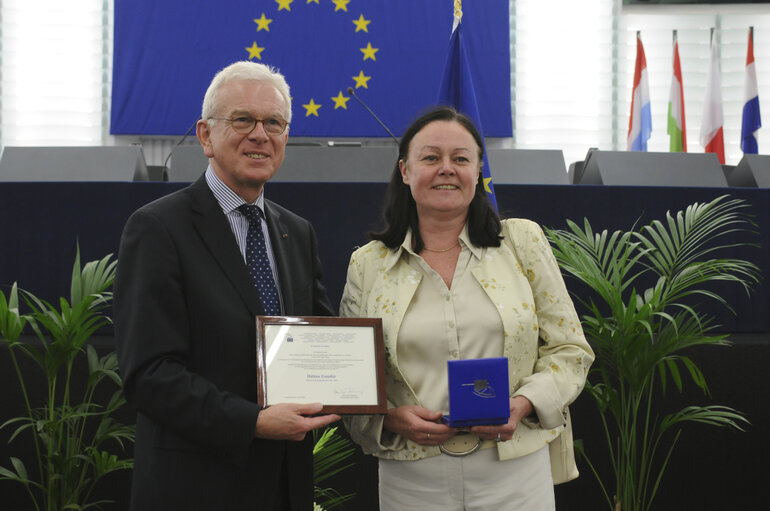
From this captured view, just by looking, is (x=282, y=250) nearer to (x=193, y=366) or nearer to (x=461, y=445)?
(x=193, y=366)

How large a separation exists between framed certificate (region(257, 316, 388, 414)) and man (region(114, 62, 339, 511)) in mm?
49

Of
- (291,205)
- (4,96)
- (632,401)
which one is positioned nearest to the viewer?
(632,401)

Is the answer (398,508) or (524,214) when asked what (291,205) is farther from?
(398,508)

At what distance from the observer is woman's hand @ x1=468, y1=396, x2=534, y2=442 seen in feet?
5.29

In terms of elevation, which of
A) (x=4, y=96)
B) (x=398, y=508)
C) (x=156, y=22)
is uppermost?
(x=156, y=22)

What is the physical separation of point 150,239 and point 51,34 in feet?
23.3

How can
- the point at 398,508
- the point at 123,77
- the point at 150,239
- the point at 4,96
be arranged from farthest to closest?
the point at 4,96 < the point at 123,77 < the point at 398,508 < the point at 150,239

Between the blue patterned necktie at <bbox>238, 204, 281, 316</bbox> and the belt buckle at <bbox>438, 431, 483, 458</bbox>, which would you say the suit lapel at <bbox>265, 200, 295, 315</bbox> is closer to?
the blue patterned necktie at <bbox>238, 204, 281, 316</bbox>

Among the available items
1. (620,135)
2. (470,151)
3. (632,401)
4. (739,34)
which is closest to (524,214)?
(632,401)

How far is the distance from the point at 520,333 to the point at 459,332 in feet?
0.47

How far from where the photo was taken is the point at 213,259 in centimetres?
159

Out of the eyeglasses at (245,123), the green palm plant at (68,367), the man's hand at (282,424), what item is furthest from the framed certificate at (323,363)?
the green palm plant at (68,367)

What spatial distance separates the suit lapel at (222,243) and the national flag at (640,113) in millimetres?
6251

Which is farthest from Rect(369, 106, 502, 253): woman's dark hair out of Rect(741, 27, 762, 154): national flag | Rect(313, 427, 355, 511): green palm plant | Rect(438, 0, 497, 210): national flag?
Rect(741, 27, 762, 154): national flag
